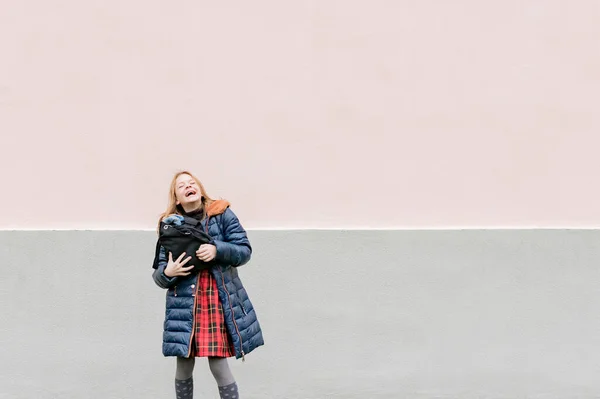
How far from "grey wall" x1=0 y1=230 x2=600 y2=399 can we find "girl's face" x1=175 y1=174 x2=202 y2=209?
102 centimetres

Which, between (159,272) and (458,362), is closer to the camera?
(159,272)

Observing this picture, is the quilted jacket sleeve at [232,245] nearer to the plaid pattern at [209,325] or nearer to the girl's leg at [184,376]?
the plaid pattern at [209,325]

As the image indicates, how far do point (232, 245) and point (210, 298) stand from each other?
0.31 m

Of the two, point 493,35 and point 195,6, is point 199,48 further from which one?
point 493,35

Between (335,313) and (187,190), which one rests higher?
(187,190)

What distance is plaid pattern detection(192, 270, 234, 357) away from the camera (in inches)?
193

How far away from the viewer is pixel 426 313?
6.07 metres

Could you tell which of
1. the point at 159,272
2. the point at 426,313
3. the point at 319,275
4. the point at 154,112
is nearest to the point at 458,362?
the point at 426,313

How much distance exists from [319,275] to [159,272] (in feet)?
4.57

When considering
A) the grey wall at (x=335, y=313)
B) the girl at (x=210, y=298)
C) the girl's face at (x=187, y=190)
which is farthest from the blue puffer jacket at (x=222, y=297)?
the grey wall at (x=335, y=313)

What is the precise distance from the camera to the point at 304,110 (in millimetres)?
6070

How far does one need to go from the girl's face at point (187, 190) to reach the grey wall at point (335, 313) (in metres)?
1.02

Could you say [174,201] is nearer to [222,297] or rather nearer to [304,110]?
[222,297]

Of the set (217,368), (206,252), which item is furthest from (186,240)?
(217,368)
